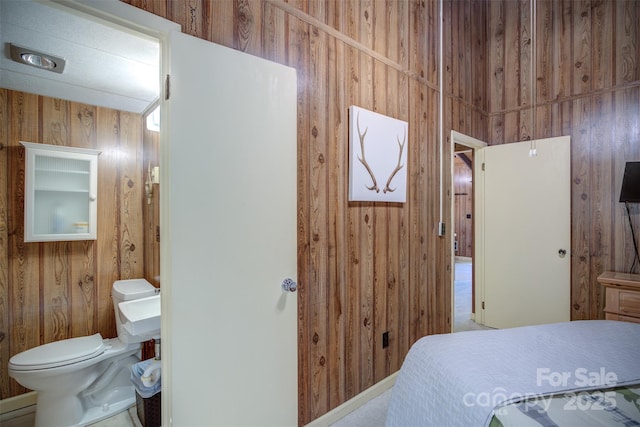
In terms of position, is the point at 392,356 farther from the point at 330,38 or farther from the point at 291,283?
the point at 330,38

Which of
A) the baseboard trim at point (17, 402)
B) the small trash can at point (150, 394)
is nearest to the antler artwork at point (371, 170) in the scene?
the small trash can at point (150, 394)

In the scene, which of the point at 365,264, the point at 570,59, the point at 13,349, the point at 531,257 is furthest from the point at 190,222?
the point at 570,59

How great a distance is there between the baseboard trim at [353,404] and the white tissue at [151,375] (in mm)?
987

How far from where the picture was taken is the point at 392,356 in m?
2.30

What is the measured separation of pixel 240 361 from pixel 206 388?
0.56 feet

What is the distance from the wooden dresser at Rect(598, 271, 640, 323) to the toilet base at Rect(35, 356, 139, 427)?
12.6ft

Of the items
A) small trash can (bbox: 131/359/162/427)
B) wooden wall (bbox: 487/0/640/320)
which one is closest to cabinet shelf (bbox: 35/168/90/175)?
small trash can (bbox: 131/359/162/427)

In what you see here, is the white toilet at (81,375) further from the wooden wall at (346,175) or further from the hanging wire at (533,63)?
the hanging wire at (533,63)

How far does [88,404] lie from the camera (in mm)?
2111

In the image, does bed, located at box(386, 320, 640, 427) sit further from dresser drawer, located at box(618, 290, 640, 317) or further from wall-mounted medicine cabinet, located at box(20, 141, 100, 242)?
wall-mounted medicine cabinet, located at box(20, 141, 100, 242)

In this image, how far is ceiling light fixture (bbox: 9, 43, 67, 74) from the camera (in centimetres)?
182

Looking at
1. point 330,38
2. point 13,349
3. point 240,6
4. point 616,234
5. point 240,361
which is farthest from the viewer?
point 616,234

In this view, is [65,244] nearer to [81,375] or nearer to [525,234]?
A: [81,375]

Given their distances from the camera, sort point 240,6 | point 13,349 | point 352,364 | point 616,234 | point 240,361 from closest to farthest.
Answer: point 240,361 < point 240,6 < point 352,364 < point 13,349 < point 616,234
